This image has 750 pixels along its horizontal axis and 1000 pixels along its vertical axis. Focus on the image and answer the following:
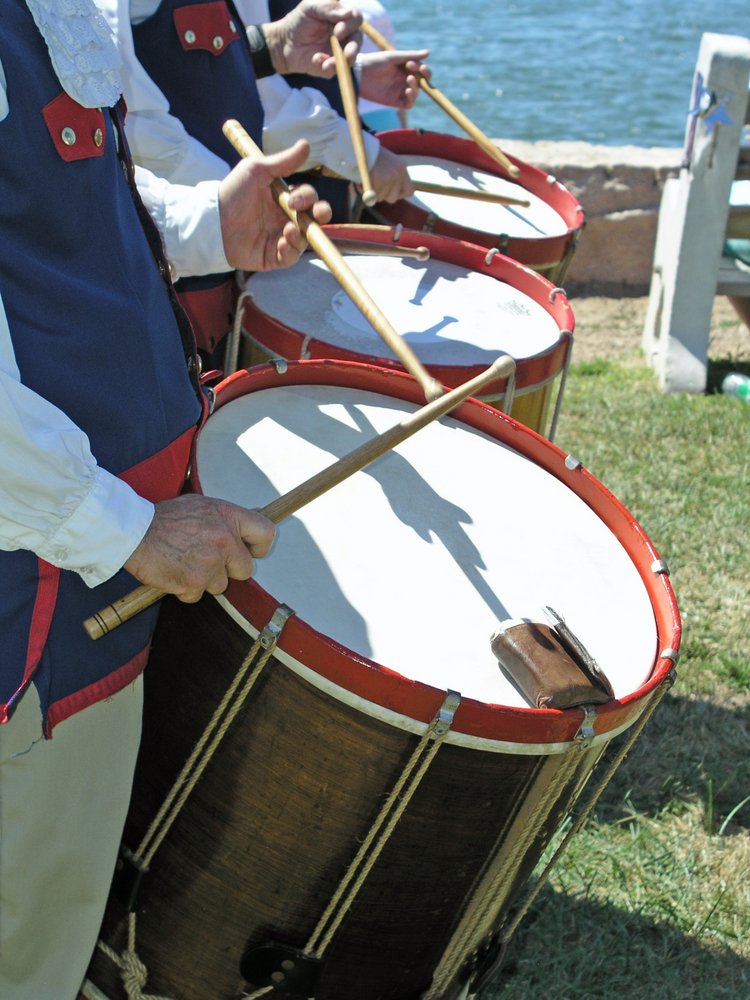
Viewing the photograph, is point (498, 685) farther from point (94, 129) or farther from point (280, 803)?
point (94, 129)

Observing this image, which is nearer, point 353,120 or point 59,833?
point 59,833

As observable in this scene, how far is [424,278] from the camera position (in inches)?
87.6

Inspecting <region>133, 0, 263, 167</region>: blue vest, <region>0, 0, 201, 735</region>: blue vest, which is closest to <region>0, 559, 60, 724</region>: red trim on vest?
<region>0, 0, 201, 735</region>: blue vest

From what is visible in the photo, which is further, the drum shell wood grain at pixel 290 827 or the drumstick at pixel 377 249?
the drumstick at pixel 377 249

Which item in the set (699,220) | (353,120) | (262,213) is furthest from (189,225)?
(699,220)

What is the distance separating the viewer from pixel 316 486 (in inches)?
47.1

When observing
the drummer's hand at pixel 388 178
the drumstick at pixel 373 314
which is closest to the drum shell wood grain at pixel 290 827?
the drumstick at pixel 373 314

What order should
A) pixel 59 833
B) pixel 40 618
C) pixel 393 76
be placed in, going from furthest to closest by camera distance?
pixel 393 76 < pixel 59 833 < pixel 40 618

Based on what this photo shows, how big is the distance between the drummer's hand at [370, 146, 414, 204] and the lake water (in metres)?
5.96

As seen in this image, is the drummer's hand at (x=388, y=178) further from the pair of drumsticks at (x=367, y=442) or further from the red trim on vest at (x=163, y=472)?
the red trim on vest at (x=163, y=472)

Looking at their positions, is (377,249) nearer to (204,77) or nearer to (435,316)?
(435,316)

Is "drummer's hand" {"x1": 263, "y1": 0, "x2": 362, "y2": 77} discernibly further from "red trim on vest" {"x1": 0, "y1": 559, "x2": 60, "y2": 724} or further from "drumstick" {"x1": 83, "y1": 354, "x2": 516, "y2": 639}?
"red trim on vest" {"x1": 0, "y1": 559, "x2": 60, "y2": 724}

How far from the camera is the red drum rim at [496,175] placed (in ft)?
7.99

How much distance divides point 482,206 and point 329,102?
0.52m
